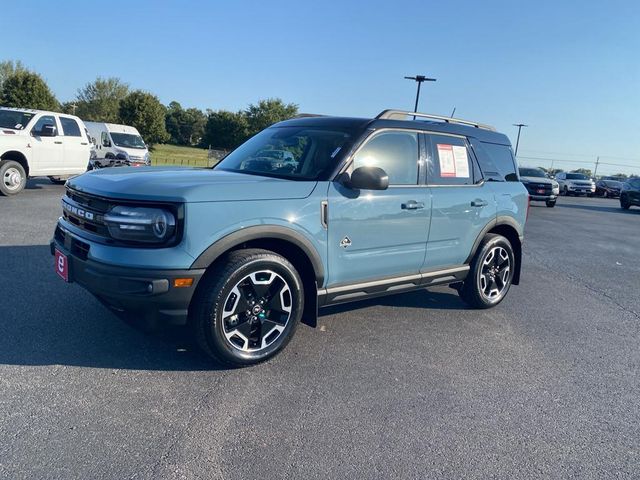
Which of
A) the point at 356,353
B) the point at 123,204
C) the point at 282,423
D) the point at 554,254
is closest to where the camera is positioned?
the point at 282,423

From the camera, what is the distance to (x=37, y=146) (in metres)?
11.4

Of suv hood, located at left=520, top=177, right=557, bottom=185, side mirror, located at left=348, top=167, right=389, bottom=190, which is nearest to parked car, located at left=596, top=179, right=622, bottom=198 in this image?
suv hood, located at left=520, top=177, right=557, bottom=185

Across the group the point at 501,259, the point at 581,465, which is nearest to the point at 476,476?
the point at 581,465

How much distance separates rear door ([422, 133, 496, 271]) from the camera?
455 centimetres

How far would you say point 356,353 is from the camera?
394 centimetres

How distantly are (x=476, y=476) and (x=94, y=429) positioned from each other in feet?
6.77

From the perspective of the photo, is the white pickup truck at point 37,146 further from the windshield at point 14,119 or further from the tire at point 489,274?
the tire at point 489,274

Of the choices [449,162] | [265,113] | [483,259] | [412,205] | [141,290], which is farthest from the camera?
[265,113]

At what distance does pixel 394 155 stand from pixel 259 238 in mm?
1570

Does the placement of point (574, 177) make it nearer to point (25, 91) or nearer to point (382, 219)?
point (382, 219)

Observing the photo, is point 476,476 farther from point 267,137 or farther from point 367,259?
point 267,137

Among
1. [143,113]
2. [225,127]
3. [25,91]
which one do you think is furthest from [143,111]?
[225,127]

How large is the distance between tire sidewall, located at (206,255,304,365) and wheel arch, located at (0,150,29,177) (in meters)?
9.98

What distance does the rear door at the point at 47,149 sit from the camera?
11.4 meters
